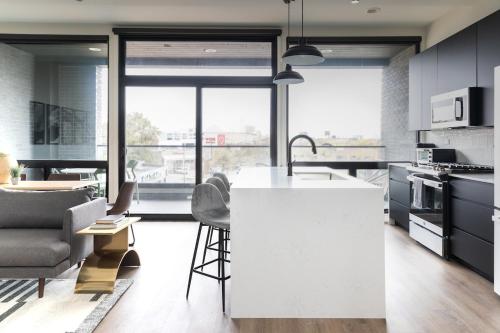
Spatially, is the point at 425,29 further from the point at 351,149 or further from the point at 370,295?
the point at 370,295

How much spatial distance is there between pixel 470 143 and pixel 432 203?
1105 millimetres

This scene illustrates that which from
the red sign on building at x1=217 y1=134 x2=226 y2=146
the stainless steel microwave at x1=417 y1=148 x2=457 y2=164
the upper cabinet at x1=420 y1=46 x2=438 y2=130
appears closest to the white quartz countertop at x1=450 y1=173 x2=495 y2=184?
the stainless steel microwave at x1=417 y1=148 x2=457 y2=164

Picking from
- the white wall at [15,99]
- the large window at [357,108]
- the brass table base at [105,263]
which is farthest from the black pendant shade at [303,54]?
the white wall at [15,99]

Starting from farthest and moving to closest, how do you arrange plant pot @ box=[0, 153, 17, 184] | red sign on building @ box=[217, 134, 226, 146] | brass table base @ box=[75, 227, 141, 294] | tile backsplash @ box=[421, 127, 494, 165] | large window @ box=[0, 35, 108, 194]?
red sign on building @ box=[217, 134, 226, 146] → large window @ box=[0, 35, 108, 194] → tile backsplash @ box=[421, 127, 494, 165] → plant pot @ box=[0, 153, 17, 184] → brass table base @ box=[75, 227, 141, 294]

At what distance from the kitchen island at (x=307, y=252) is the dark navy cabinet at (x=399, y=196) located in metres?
2.68

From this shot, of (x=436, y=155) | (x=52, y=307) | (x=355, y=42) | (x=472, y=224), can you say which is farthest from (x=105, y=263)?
(x=355, y=42)

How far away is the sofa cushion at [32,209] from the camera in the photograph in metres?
3.42

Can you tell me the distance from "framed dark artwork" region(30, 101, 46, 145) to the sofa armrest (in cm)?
287

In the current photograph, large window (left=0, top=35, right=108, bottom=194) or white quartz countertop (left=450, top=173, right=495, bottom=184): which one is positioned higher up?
large window (left=0, top=35, right=108, bottom=194)

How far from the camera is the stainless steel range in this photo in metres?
3.83

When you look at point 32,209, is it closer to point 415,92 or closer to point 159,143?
point 159,143

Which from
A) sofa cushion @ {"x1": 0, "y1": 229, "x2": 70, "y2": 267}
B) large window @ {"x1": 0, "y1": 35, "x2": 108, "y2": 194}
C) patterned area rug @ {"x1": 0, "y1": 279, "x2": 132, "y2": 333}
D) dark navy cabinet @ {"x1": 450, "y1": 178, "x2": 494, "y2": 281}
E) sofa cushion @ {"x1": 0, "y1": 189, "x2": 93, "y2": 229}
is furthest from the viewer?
large window @ {"x1": 0, "y1": 35, "x2": 108, "y2": 194}

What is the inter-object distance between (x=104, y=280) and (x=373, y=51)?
4874 mm

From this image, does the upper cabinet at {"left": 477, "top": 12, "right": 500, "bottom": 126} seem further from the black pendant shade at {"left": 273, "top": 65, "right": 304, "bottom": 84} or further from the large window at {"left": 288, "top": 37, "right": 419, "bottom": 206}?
the large window at {"left": 288, "top": 37, "right": 419, "bottom": 206}
